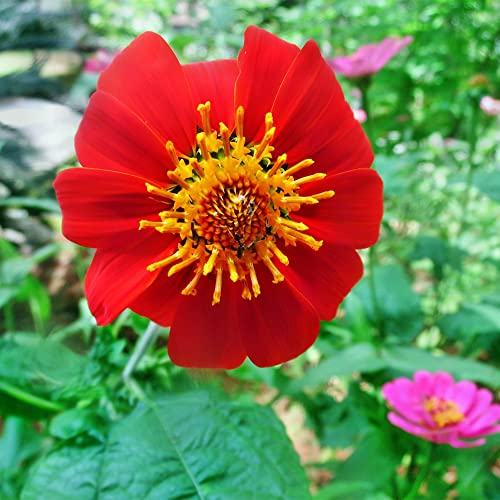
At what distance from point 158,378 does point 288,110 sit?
13.7 inches

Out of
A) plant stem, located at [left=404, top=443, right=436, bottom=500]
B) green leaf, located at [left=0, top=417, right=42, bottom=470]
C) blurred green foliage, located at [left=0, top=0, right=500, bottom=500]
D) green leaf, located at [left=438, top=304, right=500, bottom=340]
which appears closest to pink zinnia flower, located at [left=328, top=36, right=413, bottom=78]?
blurred green foliage, located at [left=0, top=0, right=500, bottom=500]

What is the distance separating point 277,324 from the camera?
0.46 m

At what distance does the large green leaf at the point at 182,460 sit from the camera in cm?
46

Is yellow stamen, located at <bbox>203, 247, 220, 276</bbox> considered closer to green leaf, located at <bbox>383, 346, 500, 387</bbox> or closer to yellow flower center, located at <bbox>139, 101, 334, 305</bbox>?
yellow flower center, located at <bbox>139, 101, 334, 305</bbox>

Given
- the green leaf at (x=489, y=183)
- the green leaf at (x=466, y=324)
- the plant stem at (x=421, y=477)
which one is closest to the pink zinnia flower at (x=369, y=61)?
the green leaf at (x=489, y=183)

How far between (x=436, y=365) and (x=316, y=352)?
41 cm

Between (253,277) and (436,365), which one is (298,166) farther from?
(436,365)

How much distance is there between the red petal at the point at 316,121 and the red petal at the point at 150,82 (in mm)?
87

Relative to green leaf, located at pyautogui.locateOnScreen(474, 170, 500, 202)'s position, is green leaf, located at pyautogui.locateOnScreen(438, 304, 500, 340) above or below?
below

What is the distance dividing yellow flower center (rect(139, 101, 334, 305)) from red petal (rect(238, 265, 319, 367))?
0.09 feet

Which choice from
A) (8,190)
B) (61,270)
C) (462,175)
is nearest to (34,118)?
(8,190)

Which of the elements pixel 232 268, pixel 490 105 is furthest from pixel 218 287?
pixel 490 105

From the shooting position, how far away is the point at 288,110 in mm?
444

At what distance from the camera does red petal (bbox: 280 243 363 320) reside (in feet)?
1.52
